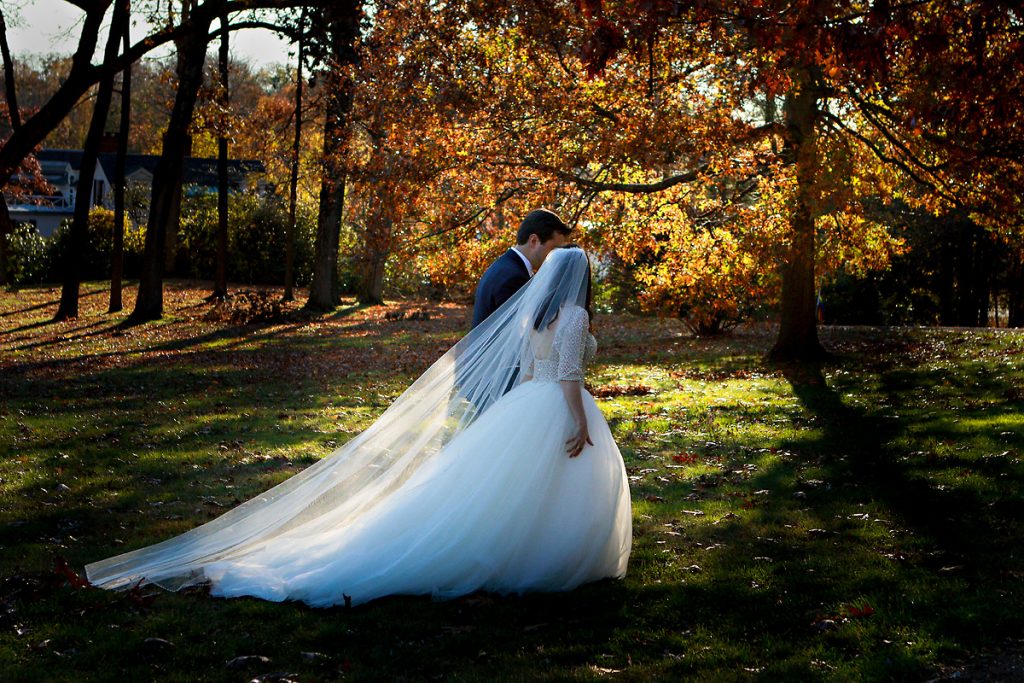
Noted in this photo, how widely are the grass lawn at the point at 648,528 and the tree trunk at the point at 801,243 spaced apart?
1.44 metres

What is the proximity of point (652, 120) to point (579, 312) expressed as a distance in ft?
32.8

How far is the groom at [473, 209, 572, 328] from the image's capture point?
677 centimetres

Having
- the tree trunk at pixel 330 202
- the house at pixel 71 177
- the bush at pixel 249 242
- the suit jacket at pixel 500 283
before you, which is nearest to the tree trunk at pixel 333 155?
the tree trunk at pixel 330 202

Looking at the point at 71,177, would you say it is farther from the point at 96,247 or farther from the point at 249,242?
the point at 96,247

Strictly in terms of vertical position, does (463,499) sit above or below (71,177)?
below

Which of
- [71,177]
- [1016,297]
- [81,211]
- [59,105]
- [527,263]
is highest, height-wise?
[71,177]

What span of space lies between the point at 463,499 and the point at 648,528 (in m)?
2.35

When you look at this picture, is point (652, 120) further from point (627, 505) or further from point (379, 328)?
point (379, 328)

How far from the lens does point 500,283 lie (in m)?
7.36

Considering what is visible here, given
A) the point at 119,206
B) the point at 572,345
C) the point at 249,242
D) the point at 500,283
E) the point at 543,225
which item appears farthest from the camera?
the point at 249,242

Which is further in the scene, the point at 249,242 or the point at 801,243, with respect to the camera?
the point at 249,242

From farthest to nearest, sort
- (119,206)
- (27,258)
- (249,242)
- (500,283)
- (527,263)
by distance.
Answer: (249,242) → (27,258) → (119,206) → (500,283) → (527,263)

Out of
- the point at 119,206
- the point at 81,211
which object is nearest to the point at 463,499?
the point at 81,211

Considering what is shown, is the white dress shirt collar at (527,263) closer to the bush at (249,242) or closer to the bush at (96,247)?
the bush at (96,247)
